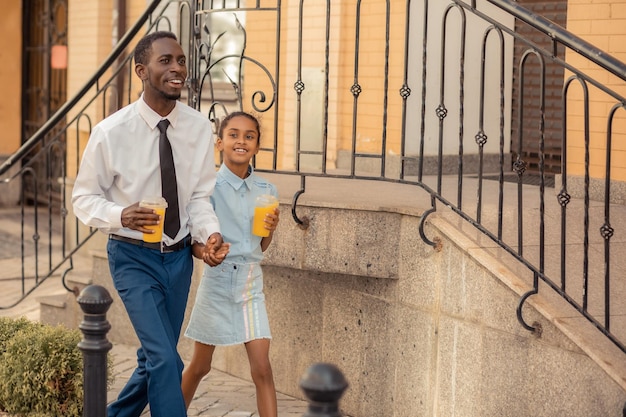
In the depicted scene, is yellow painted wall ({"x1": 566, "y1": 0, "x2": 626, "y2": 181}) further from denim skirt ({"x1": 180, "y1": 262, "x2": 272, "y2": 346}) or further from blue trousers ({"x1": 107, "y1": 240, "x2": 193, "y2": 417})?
blue trousers ({"x1": 107, "y1": 240, "x2": 193, "y2": 417})

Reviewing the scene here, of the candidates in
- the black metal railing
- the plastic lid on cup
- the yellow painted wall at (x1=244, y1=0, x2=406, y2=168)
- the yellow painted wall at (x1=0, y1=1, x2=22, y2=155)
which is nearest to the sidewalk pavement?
the black metal railing

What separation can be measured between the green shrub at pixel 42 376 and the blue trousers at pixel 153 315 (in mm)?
701

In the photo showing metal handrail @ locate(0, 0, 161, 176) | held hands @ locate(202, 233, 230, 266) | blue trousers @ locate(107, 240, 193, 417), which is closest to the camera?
blue trousers @ locate(107, 240, 193, 417)

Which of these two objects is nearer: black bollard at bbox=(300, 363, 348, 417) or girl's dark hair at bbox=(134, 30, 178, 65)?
black bollard at bbox=(300, 363, 348, 417)

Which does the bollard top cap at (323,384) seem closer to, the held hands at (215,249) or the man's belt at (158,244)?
the held hands at (215,249)

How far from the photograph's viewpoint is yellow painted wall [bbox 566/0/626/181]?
22.8 feet

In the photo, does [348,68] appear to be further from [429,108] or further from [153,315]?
[153,315]

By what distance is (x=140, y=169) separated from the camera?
16.3 ft

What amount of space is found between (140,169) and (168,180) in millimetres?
130

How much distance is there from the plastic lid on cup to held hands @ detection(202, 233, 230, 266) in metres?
0.31

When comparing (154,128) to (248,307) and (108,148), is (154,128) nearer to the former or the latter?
(108,148)

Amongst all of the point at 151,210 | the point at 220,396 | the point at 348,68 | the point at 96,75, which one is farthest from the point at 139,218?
the point at 348,68

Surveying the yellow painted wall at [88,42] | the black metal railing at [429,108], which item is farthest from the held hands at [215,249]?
the yellow painted wall at [88,42]

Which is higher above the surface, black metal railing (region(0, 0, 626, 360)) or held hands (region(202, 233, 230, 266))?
black metal railing (region(0, 0, 626, 360))
